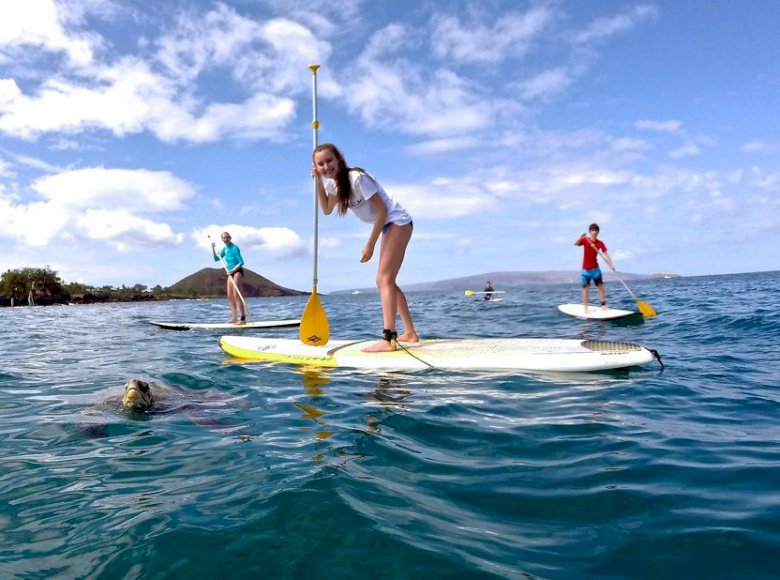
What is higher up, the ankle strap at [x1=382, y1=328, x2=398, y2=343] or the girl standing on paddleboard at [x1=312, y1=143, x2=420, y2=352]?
the girl standing on paddleboard at [x1=312, y1=143, x2=420, y2=352]

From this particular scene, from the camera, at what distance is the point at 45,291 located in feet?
220

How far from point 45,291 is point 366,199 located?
252 feet

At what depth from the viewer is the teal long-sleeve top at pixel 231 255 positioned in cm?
1452

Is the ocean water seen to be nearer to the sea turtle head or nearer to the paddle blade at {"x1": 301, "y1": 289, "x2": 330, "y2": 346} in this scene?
the sea turtle head

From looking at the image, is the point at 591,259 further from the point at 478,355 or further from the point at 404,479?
the point at 404,479

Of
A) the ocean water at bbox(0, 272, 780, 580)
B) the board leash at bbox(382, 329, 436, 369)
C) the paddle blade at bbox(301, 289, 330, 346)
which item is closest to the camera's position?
the ocean water at bbox(0, 272, 780, 580)

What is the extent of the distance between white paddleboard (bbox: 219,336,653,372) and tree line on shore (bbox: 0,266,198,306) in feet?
208

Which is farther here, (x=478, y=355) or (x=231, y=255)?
(x=231, y=255)

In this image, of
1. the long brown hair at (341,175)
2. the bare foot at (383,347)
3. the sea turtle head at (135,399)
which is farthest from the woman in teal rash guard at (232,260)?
the sea turtle head at (135,399)

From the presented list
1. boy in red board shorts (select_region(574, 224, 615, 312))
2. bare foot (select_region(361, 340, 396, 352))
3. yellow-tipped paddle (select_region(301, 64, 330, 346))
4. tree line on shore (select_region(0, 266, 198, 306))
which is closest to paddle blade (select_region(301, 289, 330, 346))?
yellow-tipped paddle (select_region(301, 64, 330, 346))

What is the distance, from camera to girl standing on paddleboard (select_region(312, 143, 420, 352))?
634cm

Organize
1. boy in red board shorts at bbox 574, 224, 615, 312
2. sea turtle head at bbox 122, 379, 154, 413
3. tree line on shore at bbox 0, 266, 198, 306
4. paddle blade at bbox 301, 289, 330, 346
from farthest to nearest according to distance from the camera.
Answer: tree line on shore at bbox 0, 266, 198, 306 < boy in red board shorts at bbox 574, 224, 615, 312 < paddle blade at bbox 301, 289, 330, 346 < sea turtle head at bbox 122, 379, 154, 413

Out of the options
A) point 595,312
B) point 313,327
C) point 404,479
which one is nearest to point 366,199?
point 313,327

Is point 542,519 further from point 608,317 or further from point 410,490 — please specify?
point 608,317
